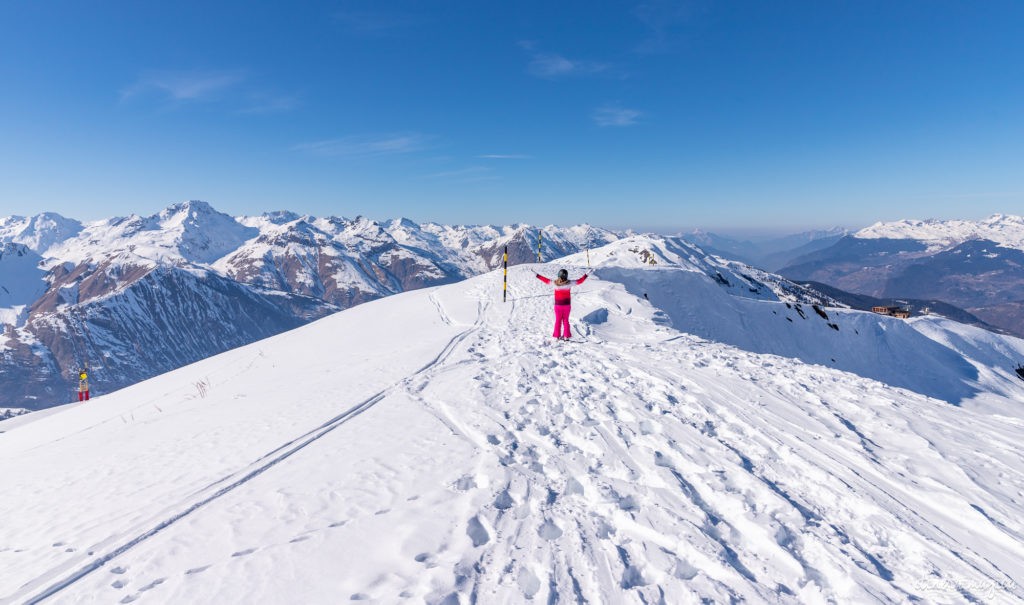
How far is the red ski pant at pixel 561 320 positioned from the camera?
16316 millimetres

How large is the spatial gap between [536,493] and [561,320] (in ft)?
35.9

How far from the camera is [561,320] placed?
16.7 meters

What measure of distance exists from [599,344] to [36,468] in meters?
15.9

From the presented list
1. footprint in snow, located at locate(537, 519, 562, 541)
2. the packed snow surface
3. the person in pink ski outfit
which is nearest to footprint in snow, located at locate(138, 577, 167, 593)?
the packed snow surface

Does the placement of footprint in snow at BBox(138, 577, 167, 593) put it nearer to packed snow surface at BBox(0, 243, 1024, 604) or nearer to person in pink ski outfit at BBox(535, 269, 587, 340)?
packed snow surface at BBox(0, 243, 1024, 604)

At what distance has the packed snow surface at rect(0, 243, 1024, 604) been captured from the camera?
4.57 metres

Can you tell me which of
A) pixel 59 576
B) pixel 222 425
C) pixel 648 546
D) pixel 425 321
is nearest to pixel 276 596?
pixel 59 576

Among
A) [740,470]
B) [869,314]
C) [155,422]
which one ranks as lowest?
[869,314]

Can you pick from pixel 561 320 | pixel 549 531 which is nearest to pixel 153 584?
pixel 549 531

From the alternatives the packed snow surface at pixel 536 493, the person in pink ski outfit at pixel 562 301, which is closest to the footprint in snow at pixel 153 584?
the packed snow surface at pixel 536 493

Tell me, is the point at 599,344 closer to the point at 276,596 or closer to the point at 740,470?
the point at 740,470

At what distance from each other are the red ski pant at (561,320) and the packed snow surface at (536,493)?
3.28 m

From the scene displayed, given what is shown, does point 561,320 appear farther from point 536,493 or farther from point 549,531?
point 549,531

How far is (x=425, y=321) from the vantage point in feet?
75.7
